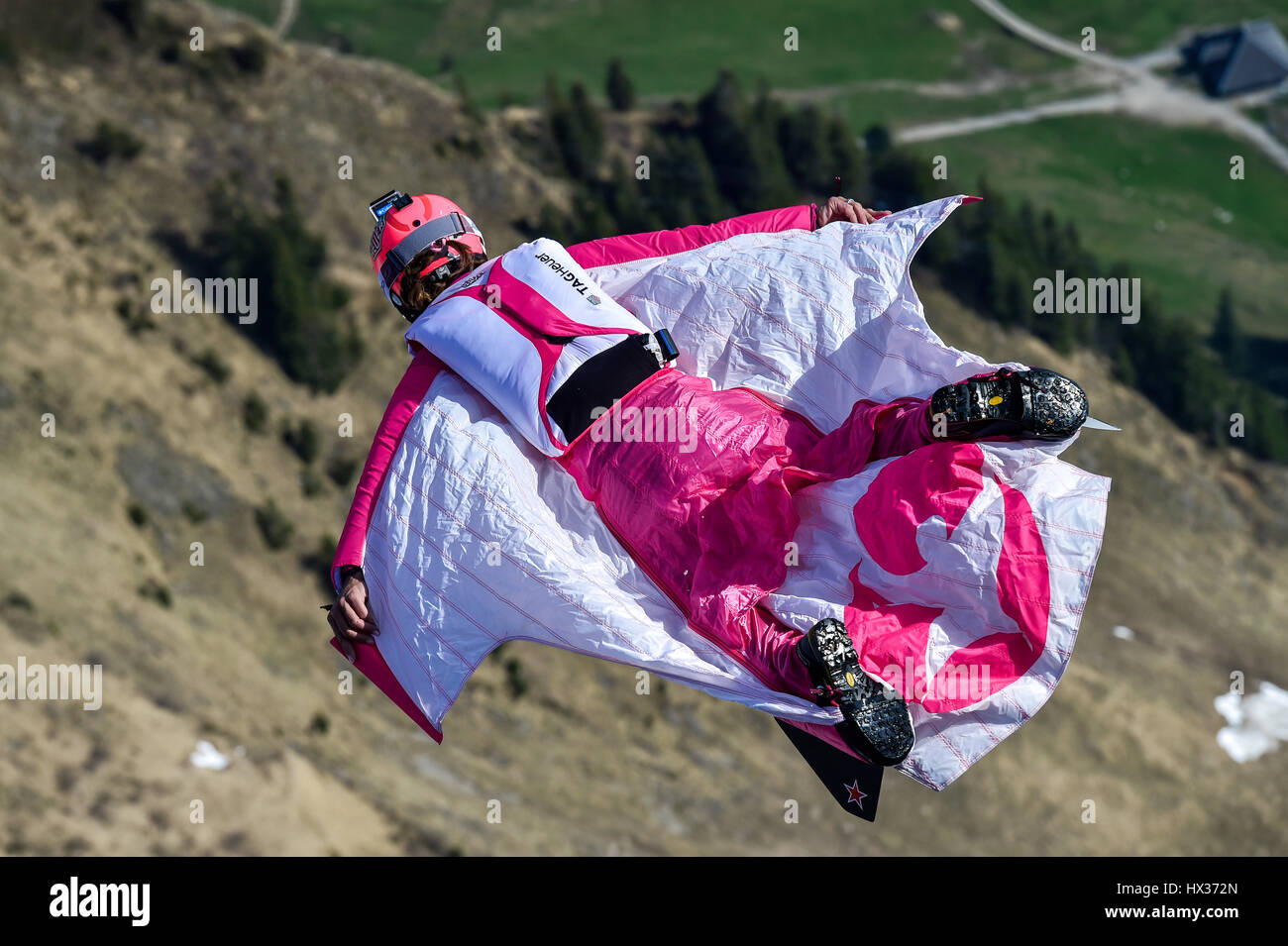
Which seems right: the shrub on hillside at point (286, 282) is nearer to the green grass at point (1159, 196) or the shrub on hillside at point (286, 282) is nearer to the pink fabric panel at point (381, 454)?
the pink fabric panel at point (381, 454)

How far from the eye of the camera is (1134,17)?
251 feet

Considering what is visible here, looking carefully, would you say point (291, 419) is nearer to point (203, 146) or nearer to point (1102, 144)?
point (203, 146)

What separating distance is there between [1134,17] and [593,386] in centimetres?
7747

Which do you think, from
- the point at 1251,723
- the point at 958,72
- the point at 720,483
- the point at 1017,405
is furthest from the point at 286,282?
the point at 958,72

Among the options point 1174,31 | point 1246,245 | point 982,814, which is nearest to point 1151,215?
point 1246,245

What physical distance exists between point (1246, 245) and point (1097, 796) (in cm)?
4201

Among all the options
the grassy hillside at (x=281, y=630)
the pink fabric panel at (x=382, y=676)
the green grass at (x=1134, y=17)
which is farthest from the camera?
the green grass at (x=1134, y=17)

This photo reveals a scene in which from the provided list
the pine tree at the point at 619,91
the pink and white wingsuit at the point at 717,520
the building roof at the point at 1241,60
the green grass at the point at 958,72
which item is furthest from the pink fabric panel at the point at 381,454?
the building roof at the point at 1241,60

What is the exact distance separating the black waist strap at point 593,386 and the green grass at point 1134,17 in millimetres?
72895

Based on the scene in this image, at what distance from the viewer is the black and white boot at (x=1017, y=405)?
347 inches

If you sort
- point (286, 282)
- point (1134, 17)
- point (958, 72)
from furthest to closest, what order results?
1. point (1134, 17)
2. point (958, 72)
3. point (286, 282)

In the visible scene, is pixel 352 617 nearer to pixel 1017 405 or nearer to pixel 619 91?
pixel 1017 405

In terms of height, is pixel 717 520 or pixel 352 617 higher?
pixel 717 520

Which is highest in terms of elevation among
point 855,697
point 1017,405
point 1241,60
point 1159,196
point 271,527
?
point 1241,60
